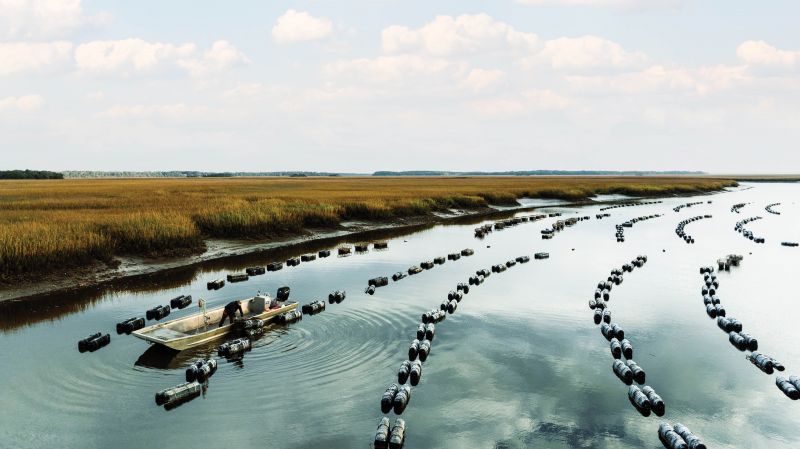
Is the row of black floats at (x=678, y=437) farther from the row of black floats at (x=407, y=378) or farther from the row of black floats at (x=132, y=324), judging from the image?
the row of black floats at (x=132, y=324)

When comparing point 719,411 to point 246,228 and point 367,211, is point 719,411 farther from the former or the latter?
point 367,211

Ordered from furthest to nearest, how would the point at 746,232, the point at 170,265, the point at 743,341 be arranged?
1. the point at 746,232
2. the point at 170,265
3. the point at 743,341

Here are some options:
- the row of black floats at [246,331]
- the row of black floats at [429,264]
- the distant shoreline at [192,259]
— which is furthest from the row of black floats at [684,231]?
the row of black floats at [246,331]

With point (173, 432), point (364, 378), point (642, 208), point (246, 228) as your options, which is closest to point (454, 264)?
point (246, 228)

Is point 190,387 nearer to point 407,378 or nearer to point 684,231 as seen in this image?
point 407,378

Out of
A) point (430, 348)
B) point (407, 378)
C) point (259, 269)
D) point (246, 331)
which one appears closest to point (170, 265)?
point (259, 269)

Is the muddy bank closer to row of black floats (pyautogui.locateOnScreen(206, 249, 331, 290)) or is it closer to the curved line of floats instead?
row of black floats (pyautogui.locateOnScreen(206, 249, 331, 290))
